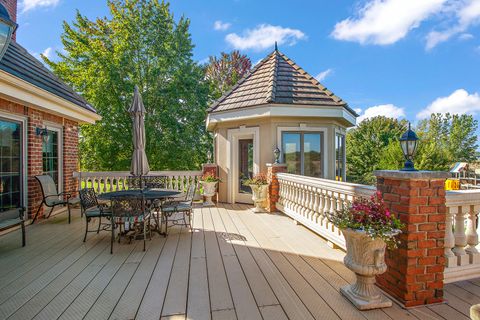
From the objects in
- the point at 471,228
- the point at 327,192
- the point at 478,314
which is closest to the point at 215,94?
the point at 327,192

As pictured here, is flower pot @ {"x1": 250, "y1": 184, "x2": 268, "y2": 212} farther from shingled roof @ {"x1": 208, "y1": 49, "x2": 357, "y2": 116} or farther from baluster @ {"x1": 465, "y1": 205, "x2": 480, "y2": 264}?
baluster @ {"x1": 465, "y1": 205, "x2": 480, "y2": 264}

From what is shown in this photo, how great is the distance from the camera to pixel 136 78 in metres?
13.8

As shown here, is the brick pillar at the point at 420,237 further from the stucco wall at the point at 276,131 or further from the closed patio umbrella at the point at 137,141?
the closed patio umbrella at the point at 137,141

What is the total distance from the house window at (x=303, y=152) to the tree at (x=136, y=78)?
8.16 meters

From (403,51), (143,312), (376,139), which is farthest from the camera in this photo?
(376,139)

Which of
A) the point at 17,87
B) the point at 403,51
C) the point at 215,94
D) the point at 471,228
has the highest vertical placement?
the point at 403,51

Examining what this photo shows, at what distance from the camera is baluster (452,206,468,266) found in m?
2.54

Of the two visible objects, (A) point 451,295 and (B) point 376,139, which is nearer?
(A) point 451,295

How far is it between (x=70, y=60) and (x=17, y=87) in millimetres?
11637

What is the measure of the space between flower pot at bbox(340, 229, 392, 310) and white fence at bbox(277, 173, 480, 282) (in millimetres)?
377

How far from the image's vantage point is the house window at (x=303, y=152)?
709 centimetres

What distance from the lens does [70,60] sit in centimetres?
1374

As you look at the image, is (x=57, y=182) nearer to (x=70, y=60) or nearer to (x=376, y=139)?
(x=70, y=60)

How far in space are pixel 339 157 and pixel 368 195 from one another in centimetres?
544
